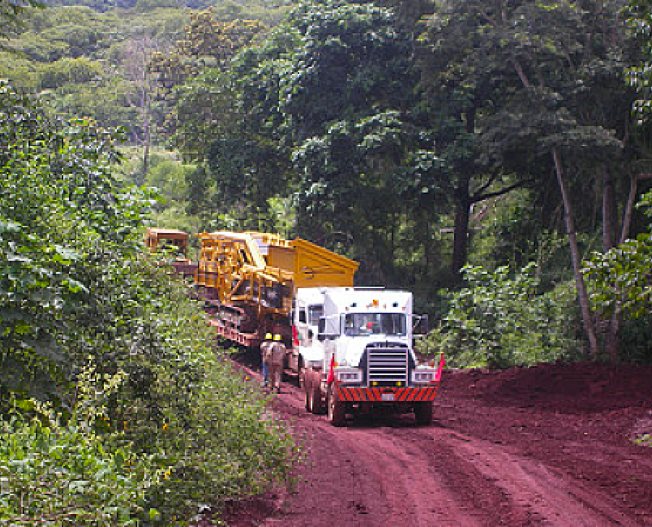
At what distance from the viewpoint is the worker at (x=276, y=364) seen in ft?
75.9

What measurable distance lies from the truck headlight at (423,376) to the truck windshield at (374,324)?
139 cm

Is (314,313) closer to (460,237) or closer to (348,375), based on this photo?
(348,375)

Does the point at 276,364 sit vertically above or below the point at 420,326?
below

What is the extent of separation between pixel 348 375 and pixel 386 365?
2.60 feet

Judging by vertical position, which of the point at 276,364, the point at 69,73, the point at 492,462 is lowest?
the point at 492,462

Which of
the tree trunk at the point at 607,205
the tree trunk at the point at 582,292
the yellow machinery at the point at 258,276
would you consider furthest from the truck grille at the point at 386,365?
the yellow machinery at the point at 258,276

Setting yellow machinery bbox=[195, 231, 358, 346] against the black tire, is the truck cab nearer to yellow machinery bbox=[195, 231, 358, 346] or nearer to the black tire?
the black tire

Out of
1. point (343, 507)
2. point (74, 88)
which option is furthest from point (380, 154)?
point (74, 88)

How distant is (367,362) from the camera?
59.7 feet

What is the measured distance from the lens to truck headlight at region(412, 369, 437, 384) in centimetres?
1820

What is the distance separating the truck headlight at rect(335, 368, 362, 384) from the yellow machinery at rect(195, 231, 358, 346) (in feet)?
25.4

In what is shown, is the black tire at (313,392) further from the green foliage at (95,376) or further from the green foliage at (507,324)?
the green foliage at (507,324)

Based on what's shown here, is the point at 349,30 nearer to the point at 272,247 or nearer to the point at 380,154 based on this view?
the point at 380,154

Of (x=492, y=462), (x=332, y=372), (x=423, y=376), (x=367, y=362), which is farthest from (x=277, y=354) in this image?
(x=492, y=462)
